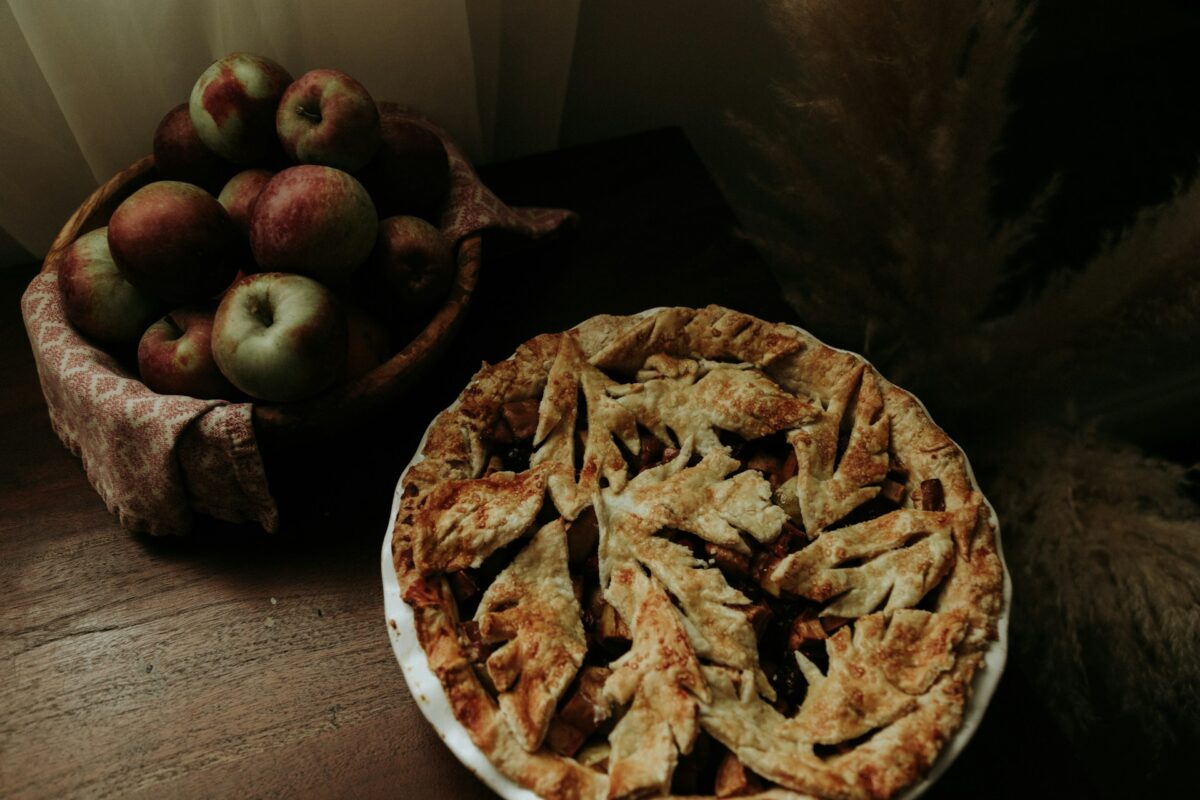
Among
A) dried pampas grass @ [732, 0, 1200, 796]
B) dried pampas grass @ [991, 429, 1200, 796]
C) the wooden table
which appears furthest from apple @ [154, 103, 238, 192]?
dried pampas grass @ [991, 429, 1200, 796]

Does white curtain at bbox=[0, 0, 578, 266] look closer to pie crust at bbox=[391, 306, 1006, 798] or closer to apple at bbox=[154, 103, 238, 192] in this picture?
apple at bbox=[154, 103, 238, 192]

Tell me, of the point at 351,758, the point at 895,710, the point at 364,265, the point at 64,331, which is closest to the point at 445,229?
the point at 364,265

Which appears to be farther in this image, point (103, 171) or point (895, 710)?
point (103, 171)

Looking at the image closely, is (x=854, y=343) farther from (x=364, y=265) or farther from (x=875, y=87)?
(x=364, y=265)

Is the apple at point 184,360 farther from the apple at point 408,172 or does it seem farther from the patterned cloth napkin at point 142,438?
the apple at point 408,172

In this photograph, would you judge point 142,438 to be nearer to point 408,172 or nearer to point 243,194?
point 243,194
